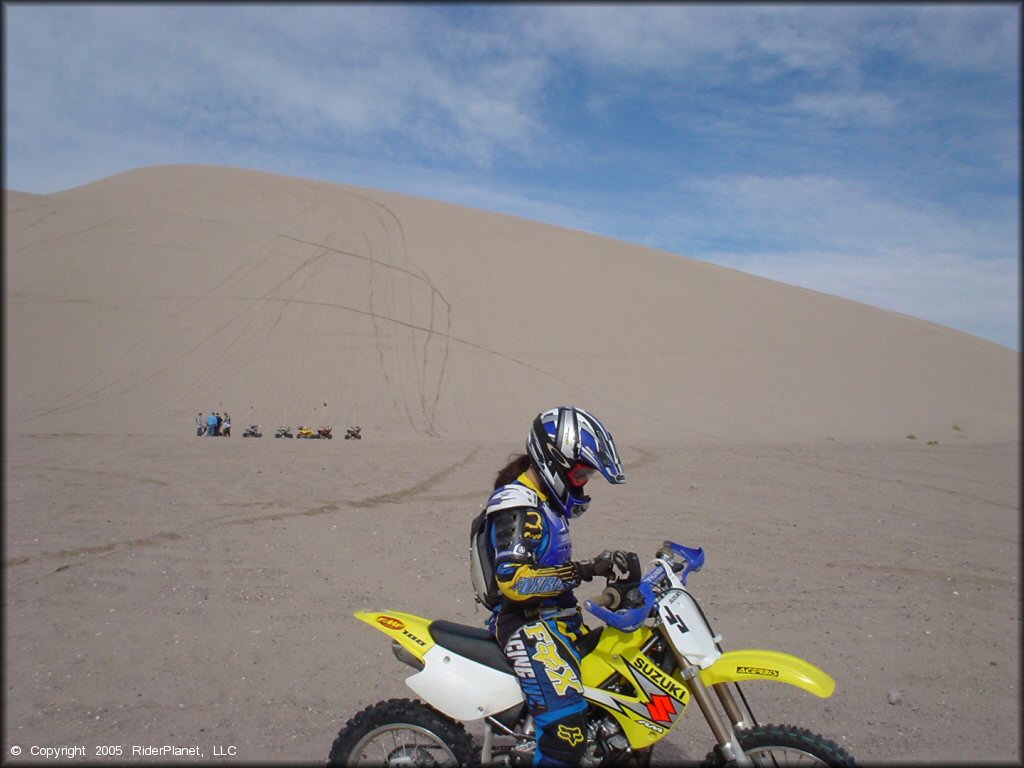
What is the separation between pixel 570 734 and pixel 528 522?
834 millimetres

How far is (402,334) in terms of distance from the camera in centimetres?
2569

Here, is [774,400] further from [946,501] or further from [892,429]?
[946,501]

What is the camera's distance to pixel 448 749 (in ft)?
10.1

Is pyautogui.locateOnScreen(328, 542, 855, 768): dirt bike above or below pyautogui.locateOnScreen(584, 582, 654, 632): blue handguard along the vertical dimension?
below

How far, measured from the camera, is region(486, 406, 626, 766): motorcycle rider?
9.54 ft

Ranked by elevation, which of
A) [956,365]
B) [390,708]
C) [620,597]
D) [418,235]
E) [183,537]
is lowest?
[183,537]

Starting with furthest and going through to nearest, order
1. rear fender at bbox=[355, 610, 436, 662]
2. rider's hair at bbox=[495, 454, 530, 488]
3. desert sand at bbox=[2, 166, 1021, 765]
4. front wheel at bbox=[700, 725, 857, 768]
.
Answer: desert sand at bbox=[2, 166, 1021, 765] → rider's hair at bbox=[495, 454, 530, 488] → rear fender at bbox=[355, 610, 436, 662] → front wheel at bbox=[700, 725, 857, 768]

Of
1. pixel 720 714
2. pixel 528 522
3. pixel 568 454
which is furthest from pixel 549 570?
pixel 720 714

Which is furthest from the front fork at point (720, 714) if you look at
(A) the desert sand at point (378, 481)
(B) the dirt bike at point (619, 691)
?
(A) the desert sand at point (378, 481)

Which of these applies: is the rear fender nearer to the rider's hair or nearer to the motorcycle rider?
the motorcycle rider

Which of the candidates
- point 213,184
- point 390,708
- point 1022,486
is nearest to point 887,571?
point 1022,486

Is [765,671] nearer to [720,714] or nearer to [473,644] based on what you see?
[720,714]

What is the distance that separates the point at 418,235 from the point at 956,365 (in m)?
24.7

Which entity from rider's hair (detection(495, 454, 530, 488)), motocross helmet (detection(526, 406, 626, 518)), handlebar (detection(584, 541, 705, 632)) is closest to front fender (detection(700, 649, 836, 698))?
handlebar (detection(584, 541, 705, 632))
